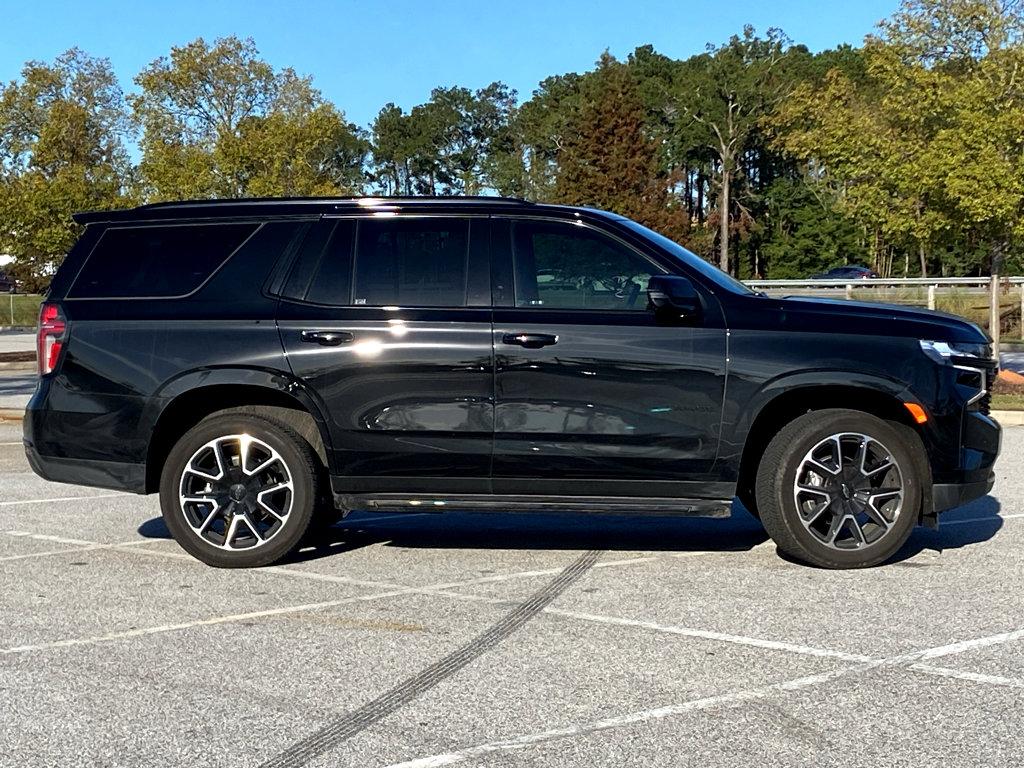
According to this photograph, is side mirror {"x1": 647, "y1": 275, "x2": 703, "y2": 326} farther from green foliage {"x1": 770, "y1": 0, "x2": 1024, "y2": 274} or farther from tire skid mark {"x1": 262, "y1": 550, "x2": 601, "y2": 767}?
Answer: green foliage {"x1": 770, "y1": 0, "x2": 1024, "y2": 274}

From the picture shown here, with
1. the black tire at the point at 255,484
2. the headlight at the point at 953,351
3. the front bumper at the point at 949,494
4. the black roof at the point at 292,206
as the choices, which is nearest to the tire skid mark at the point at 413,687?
the black tire at the point at 255,484

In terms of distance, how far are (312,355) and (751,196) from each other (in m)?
81.5

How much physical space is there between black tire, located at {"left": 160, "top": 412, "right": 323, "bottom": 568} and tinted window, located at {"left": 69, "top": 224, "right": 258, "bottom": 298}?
2.67 ft

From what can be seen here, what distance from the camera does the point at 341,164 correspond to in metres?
115

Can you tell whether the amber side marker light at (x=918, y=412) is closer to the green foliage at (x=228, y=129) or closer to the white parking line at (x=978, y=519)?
the white parking line at (x=978, y=519)

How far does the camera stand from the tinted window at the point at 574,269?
6.69 m

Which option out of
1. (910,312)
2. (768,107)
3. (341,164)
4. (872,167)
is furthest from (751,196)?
(910,312)

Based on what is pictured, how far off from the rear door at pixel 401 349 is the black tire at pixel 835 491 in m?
1.52

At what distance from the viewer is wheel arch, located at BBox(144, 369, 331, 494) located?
267 inches

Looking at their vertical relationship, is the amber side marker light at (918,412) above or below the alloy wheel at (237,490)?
above

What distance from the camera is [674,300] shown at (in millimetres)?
6461

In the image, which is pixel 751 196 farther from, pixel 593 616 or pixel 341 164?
pixel 593 616

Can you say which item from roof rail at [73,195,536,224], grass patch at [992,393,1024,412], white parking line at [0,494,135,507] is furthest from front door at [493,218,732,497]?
grass patch at [992,393,1024,412]

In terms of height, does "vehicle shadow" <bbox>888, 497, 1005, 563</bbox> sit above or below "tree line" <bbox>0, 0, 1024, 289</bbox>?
below
